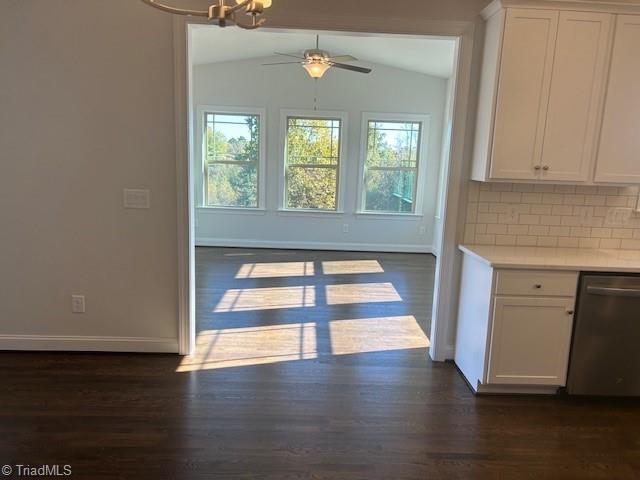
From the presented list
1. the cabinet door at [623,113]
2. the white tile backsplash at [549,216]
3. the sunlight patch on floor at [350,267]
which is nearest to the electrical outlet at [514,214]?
the white tile backsplash at [549,216]

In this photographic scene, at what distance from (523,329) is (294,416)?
1.45 meters

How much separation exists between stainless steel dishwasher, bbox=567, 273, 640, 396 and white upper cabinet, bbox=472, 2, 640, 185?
27.4 inches

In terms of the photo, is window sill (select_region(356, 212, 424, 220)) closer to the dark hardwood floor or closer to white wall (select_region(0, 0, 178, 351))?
the dark hardwood floor

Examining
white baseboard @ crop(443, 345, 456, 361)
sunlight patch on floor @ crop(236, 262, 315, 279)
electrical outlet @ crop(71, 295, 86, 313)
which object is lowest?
sunlight patch on floor @ crop(236, 262, 315, 279)

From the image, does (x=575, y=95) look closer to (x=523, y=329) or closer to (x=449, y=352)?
(x=523, y=329)

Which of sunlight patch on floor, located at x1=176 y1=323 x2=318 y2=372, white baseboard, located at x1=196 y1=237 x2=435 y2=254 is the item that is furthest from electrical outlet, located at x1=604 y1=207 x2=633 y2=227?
white baseboard, located at x1=196 y1=237 x2=435 y2=254

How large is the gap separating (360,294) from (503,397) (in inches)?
88.7

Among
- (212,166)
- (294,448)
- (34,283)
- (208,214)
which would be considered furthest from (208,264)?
(294,448)

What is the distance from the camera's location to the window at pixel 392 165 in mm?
7266

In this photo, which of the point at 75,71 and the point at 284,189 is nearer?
the point at 75,71

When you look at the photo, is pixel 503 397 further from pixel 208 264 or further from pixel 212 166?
pixel 212 166

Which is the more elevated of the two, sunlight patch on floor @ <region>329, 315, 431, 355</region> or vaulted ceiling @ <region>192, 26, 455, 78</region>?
vaulted ceiling @ <region>192, 26, 455, 78</region>

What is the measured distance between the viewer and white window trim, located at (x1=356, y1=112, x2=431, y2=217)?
7180 mm

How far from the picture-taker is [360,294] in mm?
4922
